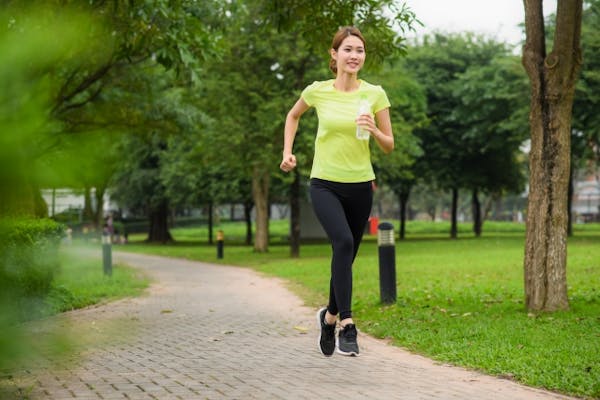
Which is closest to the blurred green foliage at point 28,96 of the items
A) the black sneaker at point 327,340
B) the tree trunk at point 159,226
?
the black sneaker at point 327,340

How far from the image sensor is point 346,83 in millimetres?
5754

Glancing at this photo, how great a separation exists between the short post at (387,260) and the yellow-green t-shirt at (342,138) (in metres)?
4.91

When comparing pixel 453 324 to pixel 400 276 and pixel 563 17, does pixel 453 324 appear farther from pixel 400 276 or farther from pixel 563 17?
pixel 400 276

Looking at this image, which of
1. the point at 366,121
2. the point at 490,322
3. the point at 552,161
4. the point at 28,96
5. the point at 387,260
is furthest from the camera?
the point at 387,260

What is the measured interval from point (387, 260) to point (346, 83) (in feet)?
17.4

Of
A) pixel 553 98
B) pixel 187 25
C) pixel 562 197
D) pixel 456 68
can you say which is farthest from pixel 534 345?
pixel 456 68

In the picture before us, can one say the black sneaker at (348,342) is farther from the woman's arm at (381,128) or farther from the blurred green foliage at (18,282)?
the blurred green foliage at (18,282)

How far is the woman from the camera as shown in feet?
18.5

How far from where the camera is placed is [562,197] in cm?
899

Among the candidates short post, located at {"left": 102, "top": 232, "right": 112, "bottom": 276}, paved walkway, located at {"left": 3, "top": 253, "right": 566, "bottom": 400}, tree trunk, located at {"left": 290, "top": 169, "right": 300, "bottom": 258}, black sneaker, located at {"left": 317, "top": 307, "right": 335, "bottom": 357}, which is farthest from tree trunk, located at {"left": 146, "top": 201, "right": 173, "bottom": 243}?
black sneaker, located at {"left": 317, "top": 307, "right": 335, "bottom": 357}

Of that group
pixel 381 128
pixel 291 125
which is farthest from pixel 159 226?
pixel 381 128

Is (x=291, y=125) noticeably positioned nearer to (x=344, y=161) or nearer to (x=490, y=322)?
(x=344, y=161)

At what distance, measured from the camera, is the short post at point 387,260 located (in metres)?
10.7

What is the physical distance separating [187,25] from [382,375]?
7.82 m
